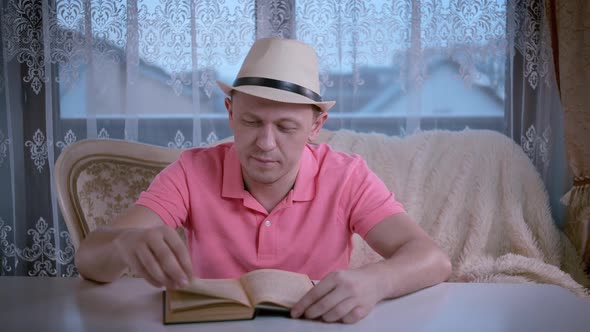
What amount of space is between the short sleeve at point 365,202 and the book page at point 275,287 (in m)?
0.39

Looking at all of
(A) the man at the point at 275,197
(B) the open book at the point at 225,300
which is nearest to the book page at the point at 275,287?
(B) the open book at the point at 225,300

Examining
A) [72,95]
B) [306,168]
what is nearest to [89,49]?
[72,95]

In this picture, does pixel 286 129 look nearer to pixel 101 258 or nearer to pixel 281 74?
pixel 281 74

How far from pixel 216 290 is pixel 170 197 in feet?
1.78

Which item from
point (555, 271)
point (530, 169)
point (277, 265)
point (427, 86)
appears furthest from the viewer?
point (427, 86)

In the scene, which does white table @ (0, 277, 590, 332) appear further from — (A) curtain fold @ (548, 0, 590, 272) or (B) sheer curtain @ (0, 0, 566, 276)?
(B) sheer curtain @ (0, 0, 566, 276)

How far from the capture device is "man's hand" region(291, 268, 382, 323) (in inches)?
32.5

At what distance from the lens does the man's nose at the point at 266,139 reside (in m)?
1.22

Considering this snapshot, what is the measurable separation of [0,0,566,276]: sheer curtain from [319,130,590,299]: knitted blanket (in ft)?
1.10

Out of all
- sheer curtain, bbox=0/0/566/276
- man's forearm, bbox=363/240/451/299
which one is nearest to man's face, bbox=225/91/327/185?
man's forearm, bbox=363/240/451/299

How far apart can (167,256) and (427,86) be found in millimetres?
1902

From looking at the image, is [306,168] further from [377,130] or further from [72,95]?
[72,95]

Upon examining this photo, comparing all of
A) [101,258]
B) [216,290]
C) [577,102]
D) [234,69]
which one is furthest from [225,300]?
[577,102]

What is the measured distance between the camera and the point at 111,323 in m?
0.80
